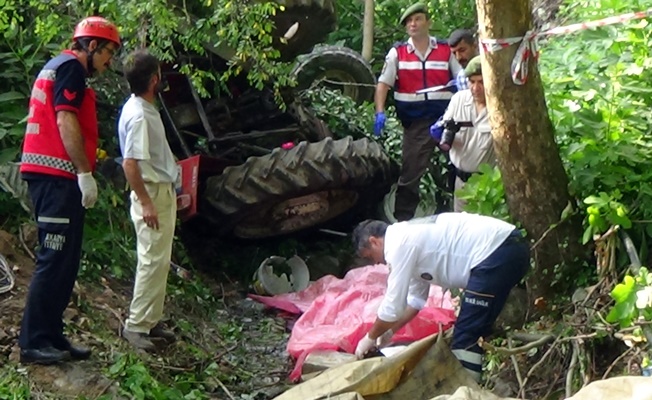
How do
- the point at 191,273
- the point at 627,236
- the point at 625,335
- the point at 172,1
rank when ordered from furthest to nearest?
the point at 191,273 → the point at 172,1 → the point at 627,236 → the point at 625,335

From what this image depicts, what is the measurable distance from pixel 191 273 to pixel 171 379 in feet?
5.75

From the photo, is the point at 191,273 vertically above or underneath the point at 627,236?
underneath

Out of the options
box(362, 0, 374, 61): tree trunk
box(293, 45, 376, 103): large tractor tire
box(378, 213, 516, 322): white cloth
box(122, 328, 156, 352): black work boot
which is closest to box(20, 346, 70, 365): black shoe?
box(122, 328, 156, 352): black work boot

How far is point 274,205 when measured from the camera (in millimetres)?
6734

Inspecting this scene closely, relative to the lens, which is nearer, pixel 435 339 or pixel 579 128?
pixel 435 339

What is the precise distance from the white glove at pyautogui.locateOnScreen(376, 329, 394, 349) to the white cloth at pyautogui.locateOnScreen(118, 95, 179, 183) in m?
1.35

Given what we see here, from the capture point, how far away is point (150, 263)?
5.01 m

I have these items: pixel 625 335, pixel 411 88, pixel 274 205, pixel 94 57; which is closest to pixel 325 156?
pixel 274 205

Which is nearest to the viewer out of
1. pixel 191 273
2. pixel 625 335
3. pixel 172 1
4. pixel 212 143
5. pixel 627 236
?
pixel 625 335

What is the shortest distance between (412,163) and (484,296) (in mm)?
2849

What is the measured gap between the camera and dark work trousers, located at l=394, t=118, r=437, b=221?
7.08 m

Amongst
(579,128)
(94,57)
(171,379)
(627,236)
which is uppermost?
(94,57)

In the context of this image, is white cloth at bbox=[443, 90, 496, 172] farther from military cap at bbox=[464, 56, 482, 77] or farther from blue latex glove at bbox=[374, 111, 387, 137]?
blue latex glove at bbox=[374, 111, 387, 137]

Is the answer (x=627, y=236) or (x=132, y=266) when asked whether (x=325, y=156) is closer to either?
(x=132, y=266)
